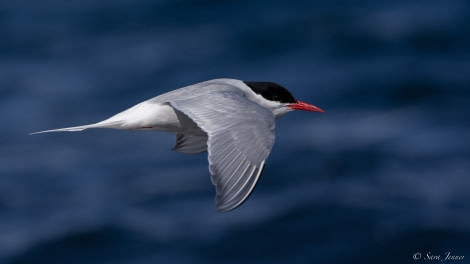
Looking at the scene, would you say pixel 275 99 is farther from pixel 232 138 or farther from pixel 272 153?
pixel 272 153

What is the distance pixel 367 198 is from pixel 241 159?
11.5m

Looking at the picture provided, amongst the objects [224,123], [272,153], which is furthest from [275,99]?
[272,153]

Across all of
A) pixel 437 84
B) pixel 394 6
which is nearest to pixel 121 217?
pixel 437 84

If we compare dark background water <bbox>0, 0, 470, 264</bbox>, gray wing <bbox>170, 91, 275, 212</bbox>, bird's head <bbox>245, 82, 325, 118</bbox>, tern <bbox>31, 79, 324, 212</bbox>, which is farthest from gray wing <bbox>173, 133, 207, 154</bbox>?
dark background water <bbox>0, 0, 470, 264</bbox>

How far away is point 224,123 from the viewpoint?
639 centimetres

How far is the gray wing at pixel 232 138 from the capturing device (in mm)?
→ 5676

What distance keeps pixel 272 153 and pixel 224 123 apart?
10.5 m

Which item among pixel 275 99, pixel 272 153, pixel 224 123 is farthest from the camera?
pixel 272 153

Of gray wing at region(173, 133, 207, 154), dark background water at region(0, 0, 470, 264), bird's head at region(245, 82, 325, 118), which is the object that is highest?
bird's head at region(245, 82, 325, 118)

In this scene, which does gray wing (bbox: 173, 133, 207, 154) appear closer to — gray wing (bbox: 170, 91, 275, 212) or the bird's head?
A: the bird's head

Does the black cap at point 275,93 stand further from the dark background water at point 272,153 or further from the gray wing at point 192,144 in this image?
the dark background water at point 272,153

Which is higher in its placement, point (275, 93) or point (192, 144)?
point (275, 93)

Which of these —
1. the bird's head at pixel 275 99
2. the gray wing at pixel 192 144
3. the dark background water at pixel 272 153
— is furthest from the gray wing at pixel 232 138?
the dark background water at pixel 272 153

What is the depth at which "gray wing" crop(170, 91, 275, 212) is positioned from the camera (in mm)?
5676
